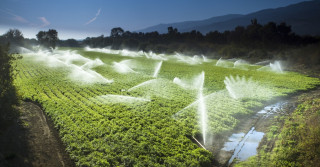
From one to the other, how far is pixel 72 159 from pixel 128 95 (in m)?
14.4

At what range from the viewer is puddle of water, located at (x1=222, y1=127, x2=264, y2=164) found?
13375 millimetres

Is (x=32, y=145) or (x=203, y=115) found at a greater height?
(x=32, y=145)

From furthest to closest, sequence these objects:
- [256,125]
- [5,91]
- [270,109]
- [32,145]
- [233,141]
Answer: [270,109], [256,125], [5,91], [233,141], [32,145]

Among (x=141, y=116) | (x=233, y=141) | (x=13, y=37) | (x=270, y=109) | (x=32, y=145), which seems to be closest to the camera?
(x=32, y=145)

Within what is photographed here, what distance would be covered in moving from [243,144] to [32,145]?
13.1 m

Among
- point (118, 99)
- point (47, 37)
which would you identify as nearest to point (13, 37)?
point (47, 37)

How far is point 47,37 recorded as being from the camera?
111562mm

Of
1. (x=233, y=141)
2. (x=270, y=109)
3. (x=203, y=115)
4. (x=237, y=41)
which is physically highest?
(x=237, y=41)

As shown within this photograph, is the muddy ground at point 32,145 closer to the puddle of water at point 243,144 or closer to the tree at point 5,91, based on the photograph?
the tree at point 5,91

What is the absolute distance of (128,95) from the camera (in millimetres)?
26453

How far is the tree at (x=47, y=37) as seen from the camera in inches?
4331

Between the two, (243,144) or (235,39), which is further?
(235,39)

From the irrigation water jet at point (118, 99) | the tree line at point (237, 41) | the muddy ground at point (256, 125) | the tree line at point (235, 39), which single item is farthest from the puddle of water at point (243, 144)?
the tree line at point (235, 39)

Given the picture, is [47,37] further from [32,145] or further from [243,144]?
[243,144]
